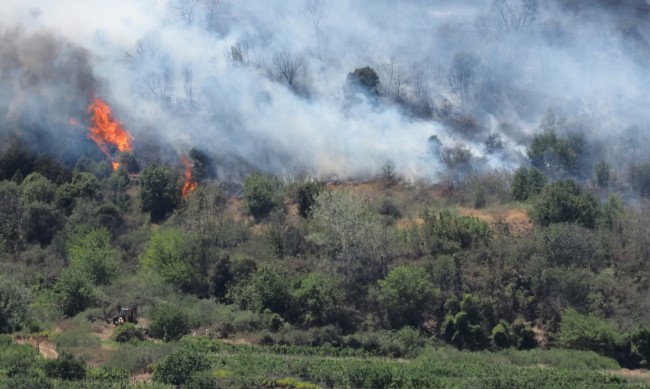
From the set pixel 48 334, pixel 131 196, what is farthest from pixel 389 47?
pixel 48 334

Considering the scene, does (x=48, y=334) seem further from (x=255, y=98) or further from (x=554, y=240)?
→ (x=255, y=98)

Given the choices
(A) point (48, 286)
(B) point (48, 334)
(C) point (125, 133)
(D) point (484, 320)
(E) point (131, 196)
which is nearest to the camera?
(B) point (48, 334)

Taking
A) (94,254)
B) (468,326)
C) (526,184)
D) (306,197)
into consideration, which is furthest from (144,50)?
(468,326)

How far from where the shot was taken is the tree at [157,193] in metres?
81.6

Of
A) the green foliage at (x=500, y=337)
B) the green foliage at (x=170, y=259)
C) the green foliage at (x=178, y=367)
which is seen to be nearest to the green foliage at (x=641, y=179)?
the green foliage at (x=500, y=337)

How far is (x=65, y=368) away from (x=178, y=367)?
5.58m

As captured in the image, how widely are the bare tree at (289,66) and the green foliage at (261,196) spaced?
1809cm

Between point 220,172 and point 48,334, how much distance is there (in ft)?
95.4

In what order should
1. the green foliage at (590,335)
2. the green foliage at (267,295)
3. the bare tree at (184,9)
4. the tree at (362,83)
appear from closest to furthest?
1. the green foliage at (590,335)
2. the green foliage at (267,295)
3. the tree at (362,83)
4. the bare tree at (184,9)

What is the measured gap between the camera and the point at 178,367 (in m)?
52.6

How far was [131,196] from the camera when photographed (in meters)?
84.3

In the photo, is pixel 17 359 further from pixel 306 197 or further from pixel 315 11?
pixel 315 11

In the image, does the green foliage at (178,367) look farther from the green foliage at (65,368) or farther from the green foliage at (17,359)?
the green foliage at (17,359)

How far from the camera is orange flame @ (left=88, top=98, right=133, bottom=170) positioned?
296 ft
